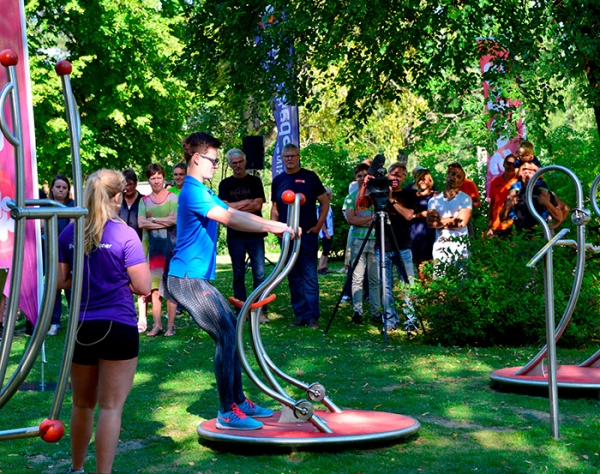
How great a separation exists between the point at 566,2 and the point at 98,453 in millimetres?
7529

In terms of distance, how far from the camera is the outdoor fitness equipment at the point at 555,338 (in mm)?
5766

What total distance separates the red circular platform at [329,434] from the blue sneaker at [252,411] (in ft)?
0.13

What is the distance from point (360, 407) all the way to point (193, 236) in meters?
2.01

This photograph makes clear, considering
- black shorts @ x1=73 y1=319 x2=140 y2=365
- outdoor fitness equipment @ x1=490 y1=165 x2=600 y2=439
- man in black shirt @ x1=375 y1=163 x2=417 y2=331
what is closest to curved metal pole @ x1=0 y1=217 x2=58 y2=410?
black shorts @ x1=73 y1=319 x2=140 y2=365

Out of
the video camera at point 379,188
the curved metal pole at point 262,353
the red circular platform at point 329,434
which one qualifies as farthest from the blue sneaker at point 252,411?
the video camera at point 379,188

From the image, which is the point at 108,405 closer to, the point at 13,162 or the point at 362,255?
the point at 13,162

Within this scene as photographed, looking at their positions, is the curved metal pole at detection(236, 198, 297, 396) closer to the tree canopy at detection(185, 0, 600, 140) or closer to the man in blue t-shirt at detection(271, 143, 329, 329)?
the tree canopy at detection(185, 0, 600, 140)

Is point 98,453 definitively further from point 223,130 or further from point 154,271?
point 223,130

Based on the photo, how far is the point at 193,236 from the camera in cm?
568

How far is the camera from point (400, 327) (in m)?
11.2

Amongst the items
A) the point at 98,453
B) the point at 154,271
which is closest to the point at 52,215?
the point at 98,453

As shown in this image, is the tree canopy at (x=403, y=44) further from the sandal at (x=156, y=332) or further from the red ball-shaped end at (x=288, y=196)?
the red ball-shaped end at (x=288, y=196)

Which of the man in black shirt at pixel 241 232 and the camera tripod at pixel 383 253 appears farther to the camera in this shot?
the man in black shirt at pixel 241 232

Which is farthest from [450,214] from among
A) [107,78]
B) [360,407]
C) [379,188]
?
[107,78]
